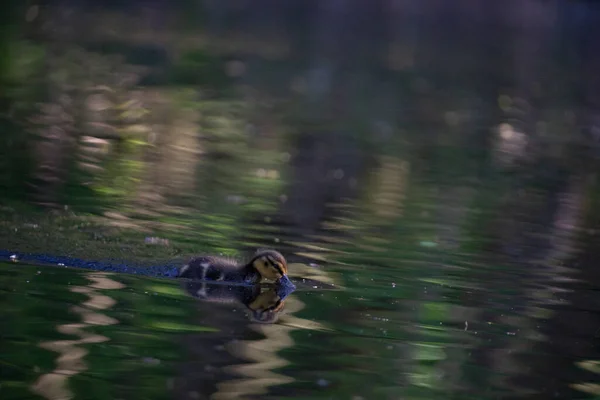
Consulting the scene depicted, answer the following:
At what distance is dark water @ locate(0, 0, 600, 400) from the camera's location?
25.4 feet

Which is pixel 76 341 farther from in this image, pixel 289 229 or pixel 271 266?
pixel 289 229

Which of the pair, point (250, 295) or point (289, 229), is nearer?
point (250, 295)

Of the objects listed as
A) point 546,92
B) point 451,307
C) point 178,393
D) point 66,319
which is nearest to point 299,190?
point 451,307

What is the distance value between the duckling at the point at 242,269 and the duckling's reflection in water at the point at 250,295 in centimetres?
5

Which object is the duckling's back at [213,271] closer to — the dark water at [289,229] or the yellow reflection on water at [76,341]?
the dark water at [289,229]

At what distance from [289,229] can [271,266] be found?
7.42ft

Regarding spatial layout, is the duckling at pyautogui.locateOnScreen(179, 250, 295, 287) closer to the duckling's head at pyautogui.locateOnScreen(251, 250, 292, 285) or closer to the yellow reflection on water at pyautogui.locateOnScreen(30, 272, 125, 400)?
the duckling's head at pyautogui.locateOnScreen(251, 250, 292, 285)

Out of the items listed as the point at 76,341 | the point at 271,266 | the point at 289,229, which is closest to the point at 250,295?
the point at 271,266

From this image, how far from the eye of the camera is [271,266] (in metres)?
9.55

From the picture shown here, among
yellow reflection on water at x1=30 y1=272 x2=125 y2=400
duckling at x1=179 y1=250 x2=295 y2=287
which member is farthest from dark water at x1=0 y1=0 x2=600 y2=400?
duckling at x1=179 y1=250 x2=295 y2=287

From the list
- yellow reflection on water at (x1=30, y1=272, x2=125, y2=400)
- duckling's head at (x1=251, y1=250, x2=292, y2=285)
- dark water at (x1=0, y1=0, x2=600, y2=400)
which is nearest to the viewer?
yellow reflection on water at (x1=30, y1=272, x2=125, y2=400)

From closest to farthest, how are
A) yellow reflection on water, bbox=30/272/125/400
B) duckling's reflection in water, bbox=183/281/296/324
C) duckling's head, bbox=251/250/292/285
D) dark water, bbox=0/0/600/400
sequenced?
yellow reflection on water, bbox=30/272/125/400, dark water, bbox=0/0/600/400, duckling's reflection in water, bbox=183/281/296/324, duckling's head, bbox=251/250/292/285

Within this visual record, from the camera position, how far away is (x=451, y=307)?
31.0 feet

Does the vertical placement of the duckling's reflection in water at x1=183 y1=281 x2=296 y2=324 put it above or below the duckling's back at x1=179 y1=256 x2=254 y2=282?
below
